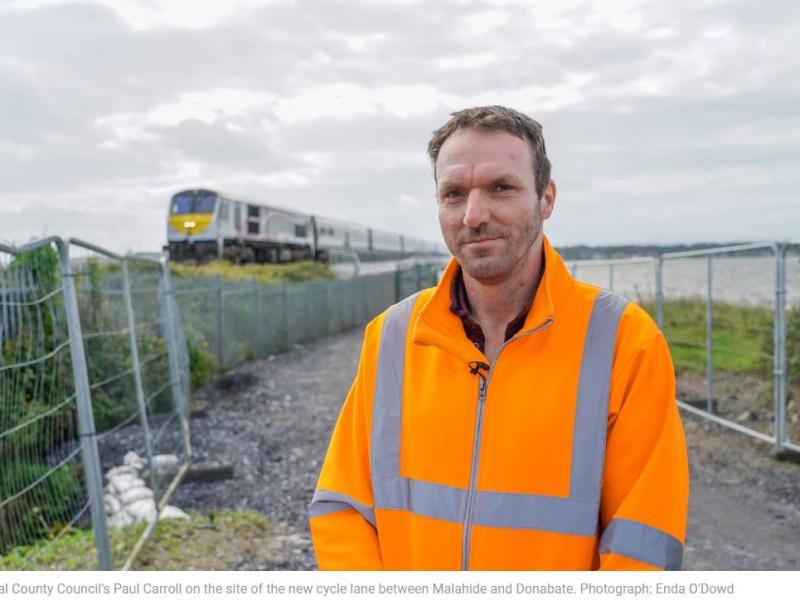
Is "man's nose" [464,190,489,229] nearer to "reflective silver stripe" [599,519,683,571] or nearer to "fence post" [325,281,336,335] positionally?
"reflective silver stripe" [599,519,683,571]

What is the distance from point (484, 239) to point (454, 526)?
73 centimetres

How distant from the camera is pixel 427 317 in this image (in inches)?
89.3

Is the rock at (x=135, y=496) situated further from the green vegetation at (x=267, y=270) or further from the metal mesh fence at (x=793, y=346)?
the green vegetation at (x=267, y=270)

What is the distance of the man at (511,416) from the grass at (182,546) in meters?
3.26

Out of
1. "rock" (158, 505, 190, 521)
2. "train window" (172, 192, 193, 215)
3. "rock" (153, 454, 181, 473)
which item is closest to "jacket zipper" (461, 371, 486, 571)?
"rock" (158, 505, 190, 521)

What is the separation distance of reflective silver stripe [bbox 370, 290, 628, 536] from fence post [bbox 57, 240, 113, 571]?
257 cm

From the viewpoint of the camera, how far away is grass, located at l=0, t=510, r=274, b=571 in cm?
504

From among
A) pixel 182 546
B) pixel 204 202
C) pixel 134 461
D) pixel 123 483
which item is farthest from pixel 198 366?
pixel 204 202

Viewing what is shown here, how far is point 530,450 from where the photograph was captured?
6.94 feet

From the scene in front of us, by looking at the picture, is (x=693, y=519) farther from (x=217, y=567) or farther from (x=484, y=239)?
(x=484, y=239)

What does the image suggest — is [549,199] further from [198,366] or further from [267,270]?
[267,270]

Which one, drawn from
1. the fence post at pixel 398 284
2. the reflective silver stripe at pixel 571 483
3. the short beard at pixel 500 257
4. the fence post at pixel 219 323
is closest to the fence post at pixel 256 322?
the fence post at pixel 219 323

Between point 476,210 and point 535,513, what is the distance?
2.50 ft

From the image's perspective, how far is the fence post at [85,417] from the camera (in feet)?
14.4
